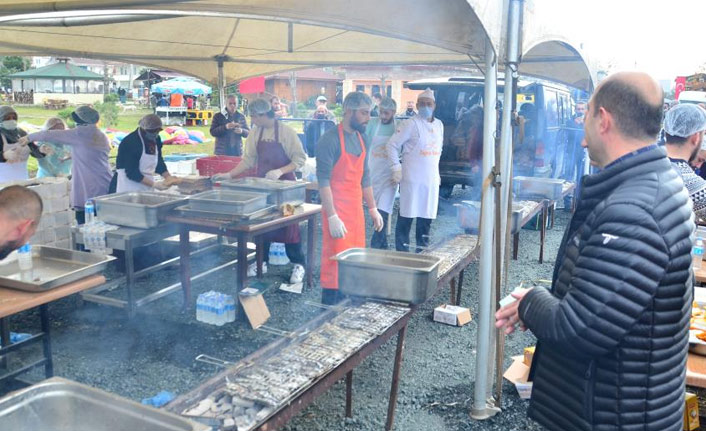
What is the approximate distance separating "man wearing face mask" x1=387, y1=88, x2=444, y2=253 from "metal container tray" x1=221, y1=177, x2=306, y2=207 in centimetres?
133

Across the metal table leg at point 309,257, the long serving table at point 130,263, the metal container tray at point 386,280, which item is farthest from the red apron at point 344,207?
the long serving table at point 130,263

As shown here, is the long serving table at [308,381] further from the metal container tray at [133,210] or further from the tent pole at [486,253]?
the metal container tray at [133,210]

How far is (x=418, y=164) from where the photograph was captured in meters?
6.35

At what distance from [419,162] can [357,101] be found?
2205 millimetres

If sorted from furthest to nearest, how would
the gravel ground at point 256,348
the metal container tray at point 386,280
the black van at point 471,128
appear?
the black van at point 471,128 < the gravel ground at point 256,348 < the metal container tray at point 386,280

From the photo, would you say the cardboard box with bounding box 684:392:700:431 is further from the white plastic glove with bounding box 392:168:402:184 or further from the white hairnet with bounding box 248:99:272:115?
the white hairnet with bounding box 248:99:272:115

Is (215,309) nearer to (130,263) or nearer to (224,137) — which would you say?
(130,263)

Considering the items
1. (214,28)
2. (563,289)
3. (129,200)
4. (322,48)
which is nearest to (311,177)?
(322,48)

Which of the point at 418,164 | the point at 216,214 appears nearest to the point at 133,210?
the point at 216,214

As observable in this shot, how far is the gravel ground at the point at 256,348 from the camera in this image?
370cm

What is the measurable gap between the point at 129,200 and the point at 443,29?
3.39 meters

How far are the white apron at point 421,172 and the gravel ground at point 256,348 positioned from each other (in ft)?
3.45

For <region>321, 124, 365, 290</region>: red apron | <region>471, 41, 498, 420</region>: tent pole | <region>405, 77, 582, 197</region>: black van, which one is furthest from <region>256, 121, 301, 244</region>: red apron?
<region>405, 77, 582, 197</region>: black van

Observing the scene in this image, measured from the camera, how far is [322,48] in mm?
7262
